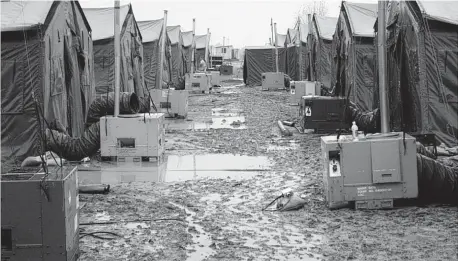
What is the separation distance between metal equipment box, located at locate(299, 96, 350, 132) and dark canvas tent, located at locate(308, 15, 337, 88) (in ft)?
38.3

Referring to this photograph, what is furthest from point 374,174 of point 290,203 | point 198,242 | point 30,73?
point 30,73

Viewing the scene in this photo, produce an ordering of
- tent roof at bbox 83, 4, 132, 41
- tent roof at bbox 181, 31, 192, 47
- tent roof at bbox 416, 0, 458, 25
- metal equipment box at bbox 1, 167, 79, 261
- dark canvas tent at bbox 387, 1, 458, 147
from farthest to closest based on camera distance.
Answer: tent roof at bbox 181, 31, 192, 47
tent roof at bbox 83, 4, 132, 41
dark canvas tent at bbox 387, 1, 458, 147
tent roof at bbox 416, 0, 458, 25
metal equipment box at bbox 1, 167, 79, 261

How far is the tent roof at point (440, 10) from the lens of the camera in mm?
12984

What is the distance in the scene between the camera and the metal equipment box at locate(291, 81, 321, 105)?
24.9 m

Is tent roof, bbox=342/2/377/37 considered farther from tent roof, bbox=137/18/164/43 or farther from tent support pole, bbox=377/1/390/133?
tent roof, bbox=137/18/164/43

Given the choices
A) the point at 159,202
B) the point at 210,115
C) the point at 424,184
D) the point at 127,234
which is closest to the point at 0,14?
the point at 159,202

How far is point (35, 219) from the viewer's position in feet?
19.8

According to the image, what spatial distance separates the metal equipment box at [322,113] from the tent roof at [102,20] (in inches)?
336

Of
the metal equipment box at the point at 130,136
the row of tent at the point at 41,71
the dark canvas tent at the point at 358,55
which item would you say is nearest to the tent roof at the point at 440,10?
the dark canvas tent at the point at 358,55

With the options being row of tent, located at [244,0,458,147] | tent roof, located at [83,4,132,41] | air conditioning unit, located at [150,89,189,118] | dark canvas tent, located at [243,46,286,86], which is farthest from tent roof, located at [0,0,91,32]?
dark canvas tent, located at [243,46,286,86]

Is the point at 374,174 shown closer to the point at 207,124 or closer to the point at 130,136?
the point at 130,136

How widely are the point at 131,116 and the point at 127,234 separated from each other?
6.20m

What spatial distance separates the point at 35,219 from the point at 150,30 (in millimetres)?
25333

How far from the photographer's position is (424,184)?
8.95 m
